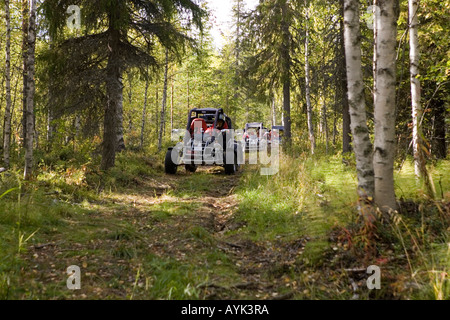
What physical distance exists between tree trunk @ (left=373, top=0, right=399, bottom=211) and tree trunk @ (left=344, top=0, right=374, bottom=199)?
0.12 metres

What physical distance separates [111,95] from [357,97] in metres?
6.21

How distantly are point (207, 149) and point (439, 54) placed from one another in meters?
6.95

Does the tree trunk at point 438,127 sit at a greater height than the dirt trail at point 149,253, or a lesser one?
greater

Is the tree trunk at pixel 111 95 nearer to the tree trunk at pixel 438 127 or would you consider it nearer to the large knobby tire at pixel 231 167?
the large knobby tire at pixel 231 167

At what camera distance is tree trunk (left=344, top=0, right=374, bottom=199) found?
421 cm

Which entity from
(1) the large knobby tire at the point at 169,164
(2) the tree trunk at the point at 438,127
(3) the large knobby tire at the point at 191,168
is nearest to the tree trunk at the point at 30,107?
(1) the large knobby tire at the point at 169,164

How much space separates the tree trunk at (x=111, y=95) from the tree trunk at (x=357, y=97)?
593 centimetres

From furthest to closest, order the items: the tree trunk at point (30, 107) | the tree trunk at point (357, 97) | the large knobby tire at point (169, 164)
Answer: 1. the large knobby tire at point (169, 164)
2. the tree trunk at point (30, 107)
3. the tree trunk at point (357, 97)

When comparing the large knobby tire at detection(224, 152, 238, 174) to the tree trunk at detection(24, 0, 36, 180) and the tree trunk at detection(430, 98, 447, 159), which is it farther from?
the tree trunk at detection(430, 98, 447, 159)

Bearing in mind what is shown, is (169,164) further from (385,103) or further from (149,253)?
(385,103)

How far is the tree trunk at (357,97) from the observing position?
4.21 m

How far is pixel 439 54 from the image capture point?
8211mm

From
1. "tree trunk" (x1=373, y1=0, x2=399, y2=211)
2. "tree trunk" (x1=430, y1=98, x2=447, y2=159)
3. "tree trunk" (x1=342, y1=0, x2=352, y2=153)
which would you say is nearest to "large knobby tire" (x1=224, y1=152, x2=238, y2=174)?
"tree trunk" (x1=342, y1=0, x2=352, y2=153)
